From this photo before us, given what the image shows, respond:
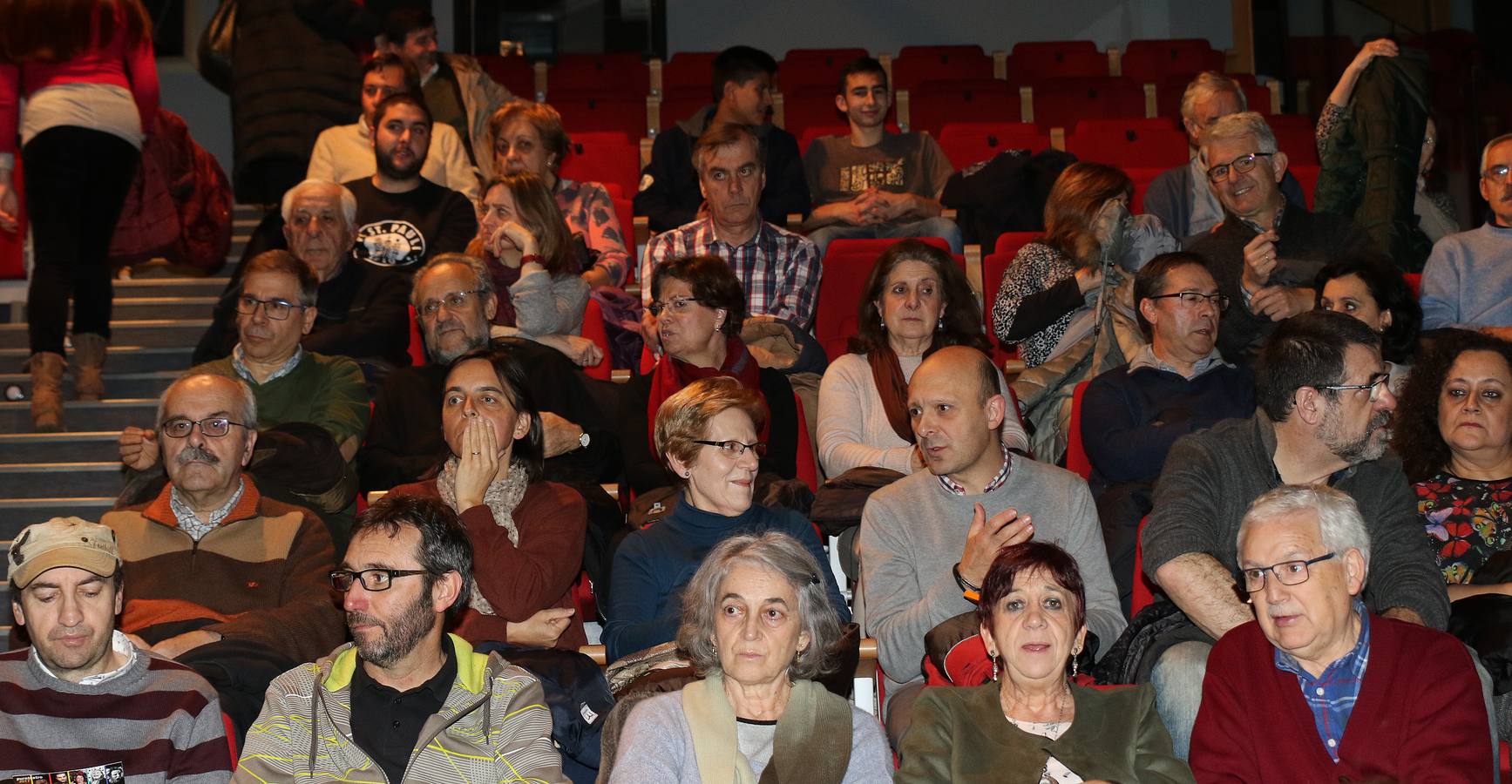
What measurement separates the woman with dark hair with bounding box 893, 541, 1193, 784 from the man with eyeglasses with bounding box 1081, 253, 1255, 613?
0.94 meters

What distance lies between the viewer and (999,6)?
10.2m

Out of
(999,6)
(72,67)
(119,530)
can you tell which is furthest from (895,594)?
(999,6)

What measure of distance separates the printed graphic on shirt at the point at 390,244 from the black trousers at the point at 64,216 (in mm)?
821


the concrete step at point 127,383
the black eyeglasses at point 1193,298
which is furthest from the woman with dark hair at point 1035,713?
the concrete step at point 127,383

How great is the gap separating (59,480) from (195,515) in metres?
1.38

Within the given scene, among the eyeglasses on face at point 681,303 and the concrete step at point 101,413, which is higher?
the eyeglasses on face at point 681,303

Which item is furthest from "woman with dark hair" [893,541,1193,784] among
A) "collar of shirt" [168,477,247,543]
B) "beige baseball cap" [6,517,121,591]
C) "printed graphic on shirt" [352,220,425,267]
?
"printed graphic on shirt" [352,220,425,267]

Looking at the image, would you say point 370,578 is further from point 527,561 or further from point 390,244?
point 390,244

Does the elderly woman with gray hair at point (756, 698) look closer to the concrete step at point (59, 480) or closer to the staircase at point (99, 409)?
the staircase at point (99, 409)

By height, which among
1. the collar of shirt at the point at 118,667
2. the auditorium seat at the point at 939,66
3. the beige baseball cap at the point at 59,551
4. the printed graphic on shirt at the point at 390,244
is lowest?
the collar of shirt at the point at 118,667

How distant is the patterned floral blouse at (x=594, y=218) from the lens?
214 inches

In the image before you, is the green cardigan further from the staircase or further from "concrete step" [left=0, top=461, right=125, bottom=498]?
"concrete step" [left=0, top=461, right=125, bottom=498]

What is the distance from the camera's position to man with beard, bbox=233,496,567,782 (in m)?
2.62

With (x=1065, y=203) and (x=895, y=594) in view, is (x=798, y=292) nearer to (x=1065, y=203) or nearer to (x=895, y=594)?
(x=1065, y=203)
